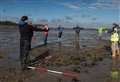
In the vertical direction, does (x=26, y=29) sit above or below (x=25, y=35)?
above

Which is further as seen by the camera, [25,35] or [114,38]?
[114,38]

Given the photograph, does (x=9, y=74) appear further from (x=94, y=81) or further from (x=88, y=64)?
(x=88, y=64)

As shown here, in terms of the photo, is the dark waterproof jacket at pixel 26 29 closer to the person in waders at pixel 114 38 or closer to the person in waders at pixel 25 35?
the person in waders at pixel 25 35

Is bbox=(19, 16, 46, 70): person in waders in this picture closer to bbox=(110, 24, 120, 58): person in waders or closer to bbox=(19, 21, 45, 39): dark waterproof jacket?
bbox=(19, 21, 45, 39): dark waterproof jacket

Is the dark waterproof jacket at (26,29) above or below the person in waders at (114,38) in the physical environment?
above

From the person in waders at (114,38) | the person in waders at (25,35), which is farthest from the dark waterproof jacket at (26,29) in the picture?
the person in waders at (114,38)

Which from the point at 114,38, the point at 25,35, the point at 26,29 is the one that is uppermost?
the point at 26,29

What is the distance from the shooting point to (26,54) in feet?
52.2

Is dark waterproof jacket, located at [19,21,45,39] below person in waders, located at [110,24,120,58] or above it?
above

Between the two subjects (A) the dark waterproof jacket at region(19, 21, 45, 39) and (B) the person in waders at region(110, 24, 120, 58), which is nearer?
(A) the dark waterproof jacket at region(19, 21, 45, 39)

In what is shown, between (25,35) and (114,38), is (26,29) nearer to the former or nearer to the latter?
(25,35)

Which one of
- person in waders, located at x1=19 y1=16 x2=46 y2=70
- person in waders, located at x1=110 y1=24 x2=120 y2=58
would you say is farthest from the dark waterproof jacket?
person in waders, located at x1=110 y1=24 x2=120 y2=58

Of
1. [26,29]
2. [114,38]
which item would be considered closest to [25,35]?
[26,29]

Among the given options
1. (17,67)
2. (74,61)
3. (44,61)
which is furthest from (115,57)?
(17,67)
